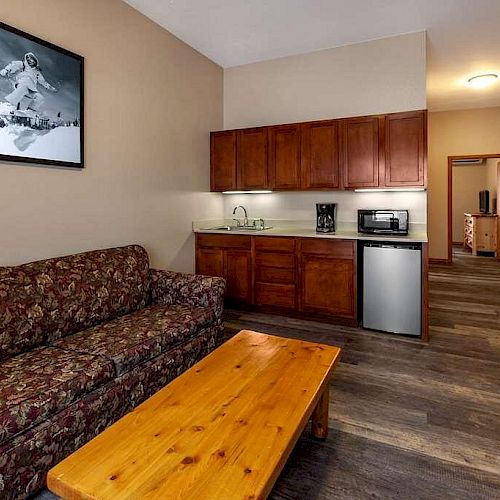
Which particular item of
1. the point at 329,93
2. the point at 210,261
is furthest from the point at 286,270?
the point at 329,93

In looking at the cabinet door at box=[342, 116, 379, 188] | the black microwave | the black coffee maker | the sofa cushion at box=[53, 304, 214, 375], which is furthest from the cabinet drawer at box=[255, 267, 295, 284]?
the sofa cushion at box=[53, 304, 214, 375]

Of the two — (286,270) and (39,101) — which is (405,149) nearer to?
(286,270)

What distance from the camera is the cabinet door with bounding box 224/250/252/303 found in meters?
4.00

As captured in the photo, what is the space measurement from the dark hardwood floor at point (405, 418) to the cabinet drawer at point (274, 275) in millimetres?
434

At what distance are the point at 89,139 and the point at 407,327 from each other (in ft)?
10.1

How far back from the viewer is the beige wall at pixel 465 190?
9844 mm

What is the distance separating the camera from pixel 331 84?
13.4 feet

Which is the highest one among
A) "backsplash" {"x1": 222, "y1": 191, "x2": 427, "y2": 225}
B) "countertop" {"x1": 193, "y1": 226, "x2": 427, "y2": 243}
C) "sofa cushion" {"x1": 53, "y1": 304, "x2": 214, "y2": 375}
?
"backsplash" {"x1": 222, "y1": 191, "x2": 427, "y2": 225}

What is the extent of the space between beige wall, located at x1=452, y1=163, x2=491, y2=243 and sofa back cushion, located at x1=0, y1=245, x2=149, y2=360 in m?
9.78

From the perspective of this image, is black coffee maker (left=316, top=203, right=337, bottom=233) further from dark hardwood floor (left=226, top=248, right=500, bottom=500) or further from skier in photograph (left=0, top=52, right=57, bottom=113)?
skier in photograph (left=0, top=52, right=57, bottom=113)

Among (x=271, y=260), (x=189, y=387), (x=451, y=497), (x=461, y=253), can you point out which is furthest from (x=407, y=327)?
(x=461, y=253)

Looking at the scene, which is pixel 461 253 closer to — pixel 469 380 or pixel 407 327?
pixel 407 327

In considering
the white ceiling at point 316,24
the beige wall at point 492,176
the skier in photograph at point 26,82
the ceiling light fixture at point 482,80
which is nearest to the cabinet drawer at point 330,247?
the white ceiling at point 316,24

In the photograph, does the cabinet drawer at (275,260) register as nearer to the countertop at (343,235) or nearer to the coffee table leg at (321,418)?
the countertop at (343,235)
